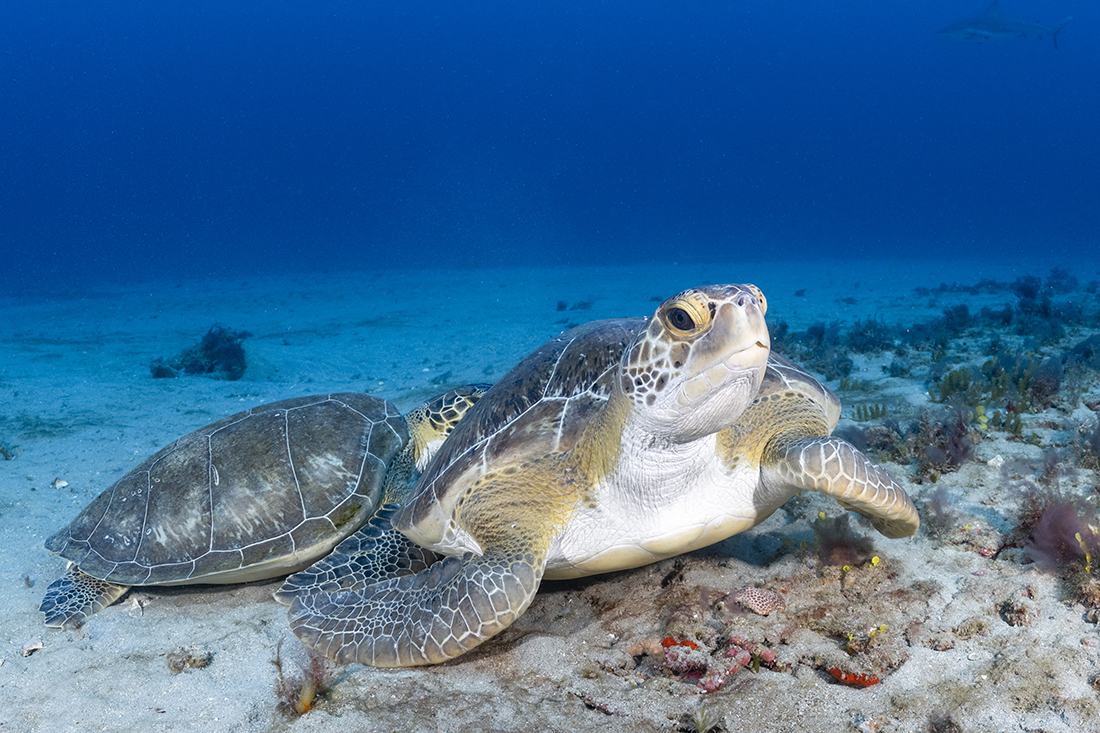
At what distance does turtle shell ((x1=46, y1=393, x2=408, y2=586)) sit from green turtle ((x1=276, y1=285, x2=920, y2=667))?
367 mm

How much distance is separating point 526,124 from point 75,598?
14730 centimetres

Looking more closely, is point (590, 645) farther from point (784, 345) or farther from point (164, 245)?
point (164, 245)

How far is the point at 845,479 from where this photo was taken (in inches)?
84.5

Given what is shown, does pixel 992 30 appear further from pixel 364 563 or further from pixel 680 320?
pixel 364 563

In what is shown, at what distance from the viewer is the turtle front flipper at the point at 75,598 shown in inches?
110

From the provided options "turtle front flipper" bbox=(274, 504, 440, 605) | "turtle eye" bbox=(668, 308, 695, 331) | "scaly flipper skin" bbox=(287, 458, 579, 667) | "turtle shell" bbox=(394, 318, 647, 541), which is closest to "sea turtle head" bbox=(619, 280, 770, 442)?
"turtle eye" bbox=(668, 308, 695, 331)

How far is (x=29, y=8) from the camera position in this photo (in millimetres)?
134375

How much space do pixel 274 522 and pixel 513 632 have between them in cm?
155

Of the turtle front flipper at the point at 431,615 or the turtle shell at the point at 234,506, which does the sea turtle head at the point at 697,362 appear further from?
the turtle shell at the point at 234,506

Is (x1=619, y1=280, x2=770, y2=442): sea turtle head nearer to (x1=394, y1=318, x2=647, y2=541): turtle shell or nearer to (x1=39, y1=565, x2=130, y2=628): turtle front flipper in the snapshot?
(x1=394, y1=318, x2=647, y2=541): turtle shell

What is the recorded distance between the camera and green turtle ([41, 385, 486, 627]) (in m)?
3.04

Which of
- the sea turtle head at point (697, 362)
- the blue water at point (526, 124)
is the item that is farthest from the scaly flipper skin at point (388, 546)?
the blue water at point (526, 124)

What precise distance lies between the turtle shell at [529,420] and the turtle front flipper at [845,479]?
2.61ft

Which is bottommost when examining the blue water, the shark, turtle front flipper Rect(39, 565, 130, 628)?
turtle front flipper Rect(39, 565, 130, 628)
